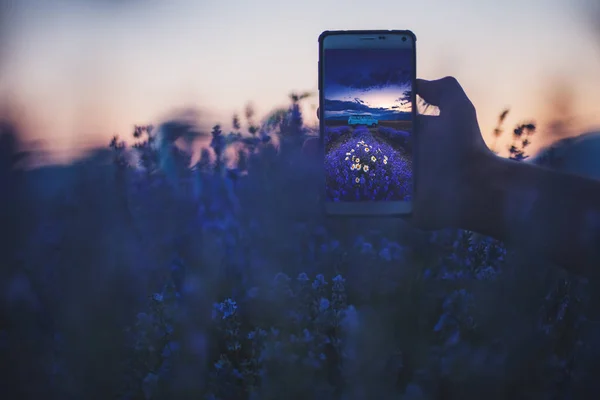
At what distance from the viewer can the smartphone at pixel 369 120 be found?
1.50 m

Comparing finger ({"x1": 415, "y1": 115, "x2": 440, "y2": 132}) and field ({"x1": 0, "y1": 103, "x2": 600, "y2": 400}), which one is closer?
field ({"x1": 0, "y1": 103, "x2": 600, "y2": 400})

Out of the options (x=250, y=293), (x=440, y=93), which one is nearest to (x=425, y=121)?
(x=440, y=93)

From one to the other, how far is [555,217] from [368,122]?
55 centimetres

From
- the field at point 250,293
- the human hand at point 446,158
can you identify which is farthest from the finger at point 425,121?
the field at point 250,293

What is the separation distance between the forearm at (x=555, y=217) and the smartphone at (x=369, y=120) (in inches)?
12.4

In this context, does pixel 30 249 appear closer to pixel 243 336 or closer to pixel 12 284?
pixel 12 284

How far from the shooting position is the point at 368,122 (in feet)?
4.93

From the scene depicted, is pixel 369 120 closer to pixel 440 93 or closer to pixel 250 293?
pixel 440 93

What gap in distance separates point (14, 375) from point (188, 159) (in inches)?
25.9

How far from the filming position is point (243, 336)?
1425 mm

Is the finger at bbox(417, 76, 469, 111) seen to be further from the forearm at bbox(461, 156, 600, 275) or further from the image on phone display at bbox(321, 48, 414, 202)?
the forearm at bbox(461, 156, 600, 275)

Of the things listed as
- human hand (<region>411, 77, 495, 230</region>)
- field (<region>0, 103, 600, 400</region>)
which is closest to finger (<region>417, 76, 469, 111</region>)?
human hand (<region>411, 77, 495, 230</region>)

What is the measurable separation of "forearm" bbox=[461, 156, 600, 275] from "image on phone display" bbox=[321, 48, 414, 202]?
1.02 feet

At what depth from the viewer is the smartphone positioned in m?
1.50
